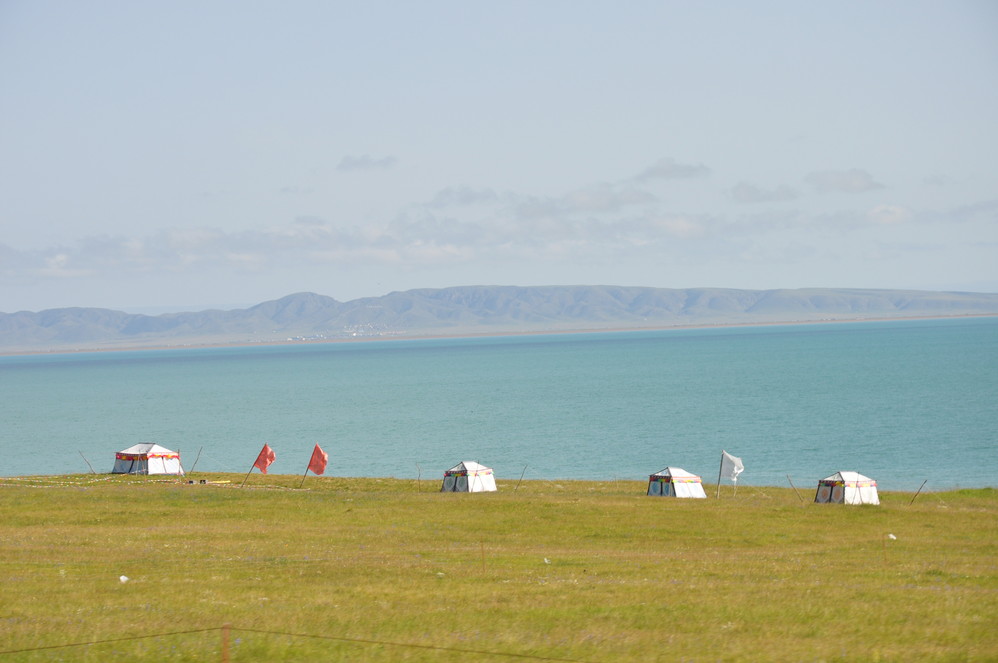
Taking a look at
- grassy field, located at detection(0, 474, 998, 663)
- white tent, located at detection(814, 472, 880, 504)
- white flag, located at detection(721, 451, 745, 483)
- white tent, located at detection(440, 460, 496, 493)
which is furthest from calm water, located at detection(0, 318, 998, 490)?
grassy field, located at detection(0, 474, 998, 663)

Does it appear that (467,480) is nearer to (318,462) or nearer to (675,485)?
(318,462)

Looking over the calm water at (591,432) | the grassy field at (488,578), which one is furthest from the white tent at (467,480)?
Result: the calm water at (591,432)

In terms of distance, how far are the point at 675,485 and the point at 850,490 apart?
1061 centimetres

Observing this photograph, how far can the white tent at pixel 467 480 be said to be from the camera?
67.5 m

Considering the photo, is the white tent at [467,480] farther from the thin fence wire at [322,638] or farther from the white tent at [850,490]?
the thin fence wire at [322,638]

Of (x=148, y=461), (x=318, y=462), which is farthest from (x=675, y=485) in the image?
(x=148, y=461)

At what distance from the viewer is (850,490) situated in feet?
197

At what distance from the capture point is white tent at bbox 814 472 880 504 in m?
59.9

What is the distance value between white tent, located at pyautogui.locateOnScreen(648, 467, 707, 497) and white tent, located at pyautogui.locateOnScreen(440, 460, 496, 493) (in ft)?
33.6

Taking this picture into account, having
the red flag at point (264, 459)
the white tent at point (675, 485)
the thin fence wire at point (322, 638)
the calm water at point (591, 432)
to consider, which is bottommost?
the calm water at point (591, 432)

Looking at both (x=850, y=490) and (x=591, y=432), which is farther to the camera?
(x=591, y=432)

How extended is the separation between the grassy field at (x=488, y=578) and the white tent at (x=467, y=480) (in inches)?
254

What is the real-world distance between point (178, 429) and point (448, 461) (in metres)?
60.3

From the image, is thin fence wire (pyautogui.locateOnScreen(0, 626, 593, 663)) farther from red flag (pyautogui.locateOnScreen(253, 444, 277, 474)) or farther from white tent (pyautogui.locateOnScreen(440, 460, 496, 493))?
red flag (pyautogui.locateOnScreen(253, 444, 277, 474))
